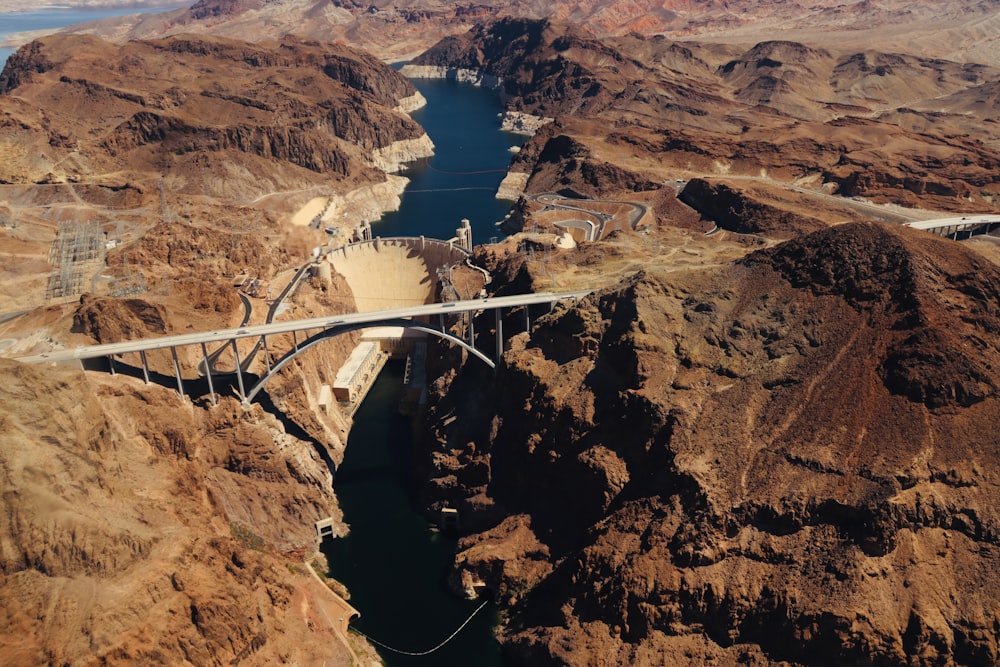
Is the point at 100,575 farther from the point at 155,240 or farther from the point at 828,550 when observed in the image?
the point at 155,240

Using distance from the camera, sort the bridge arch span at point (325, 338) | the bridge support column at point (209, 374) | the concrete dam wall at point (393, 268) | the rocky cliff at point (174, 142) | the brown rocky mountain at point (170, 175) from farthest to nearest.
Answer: the rocky cliff at point (174, 142), the brown rocky mountain at point (170, 175), the concrete dam wall at point (393, 268), the bridge arch span at point (325, 338), the bridge support column at point (209, 374)

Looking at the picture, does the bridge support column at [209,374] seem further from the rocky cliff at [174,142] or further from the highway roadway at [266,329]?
the rocky cliff at [174,142]

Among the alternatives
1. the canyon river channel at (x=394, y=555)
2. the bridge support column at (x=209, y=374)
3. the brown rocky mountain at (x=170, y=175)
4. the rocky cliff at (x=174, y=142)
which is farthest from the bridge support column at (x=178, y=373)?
the rocky cliff at (x=174, y=142)

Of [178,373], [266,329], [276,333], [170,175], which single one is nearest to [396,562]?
[266,329]

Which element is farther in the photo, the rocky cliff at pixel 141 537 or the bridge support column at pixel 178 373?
the bridge support column at pixel 178 373

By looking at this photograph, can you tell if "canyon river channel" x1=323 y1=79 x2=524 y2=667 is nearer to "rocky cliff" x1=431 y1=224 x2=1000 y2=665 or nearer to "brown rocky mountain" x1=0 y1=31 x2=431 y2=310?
"rocky cliff" x1=431 y1=224 x2=1000 y2=665

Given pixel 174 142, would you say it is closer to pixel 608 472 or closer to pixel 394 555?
pixel 394 555

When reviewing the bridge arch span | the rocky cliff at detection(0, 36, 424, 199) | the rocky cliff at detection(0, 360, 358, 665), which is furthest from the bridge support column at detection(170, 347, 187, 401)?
the rocky cliff at detection(0, 36, 424, 199)
